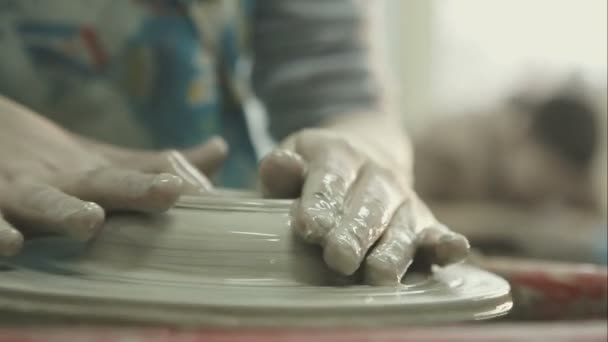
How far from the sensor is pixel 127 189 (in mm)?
580

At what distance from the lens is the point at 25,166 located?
0.70 meters

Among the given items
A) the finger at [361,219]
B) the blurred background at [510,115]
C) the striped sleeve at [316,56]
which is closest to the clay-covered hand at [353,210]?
the finger at [361,219]

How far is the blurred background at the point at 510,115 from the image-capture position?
2.65 metres

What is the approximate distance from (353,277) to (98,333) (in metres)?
0.24

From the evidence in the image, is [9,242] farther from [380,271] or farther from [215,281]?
[380,271]

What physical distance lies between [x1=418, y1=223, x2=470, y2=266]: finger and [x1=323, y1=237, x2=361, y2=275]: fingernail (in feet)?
0.32

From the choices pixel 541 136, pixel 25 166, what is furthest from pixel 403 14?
pixel 25 166

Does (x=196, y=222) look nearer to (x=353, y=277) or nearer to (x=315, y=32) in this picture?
(x=353, y=277)

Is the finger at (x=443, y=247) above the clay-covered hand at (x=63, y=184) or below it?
below

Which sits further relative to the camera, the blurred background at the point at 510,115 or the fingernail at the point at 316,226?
the blurred background at the point at 510,115

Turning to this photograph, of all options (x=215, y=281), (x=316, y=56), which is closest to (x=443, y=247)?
(x=215, y=281)

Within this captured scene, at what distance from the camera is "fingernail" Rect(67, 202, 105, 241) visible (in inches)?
22.2

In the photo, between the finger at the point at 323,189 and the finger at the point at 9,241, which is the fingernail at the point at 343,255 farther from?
the finger at the point at 9,241

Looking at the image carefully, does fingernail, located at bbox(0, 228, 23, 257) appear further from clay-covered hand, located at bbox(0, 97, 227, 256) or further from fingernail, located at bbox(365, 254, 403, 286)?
fingernail, located at bbox(365, 254, 403, 286)
